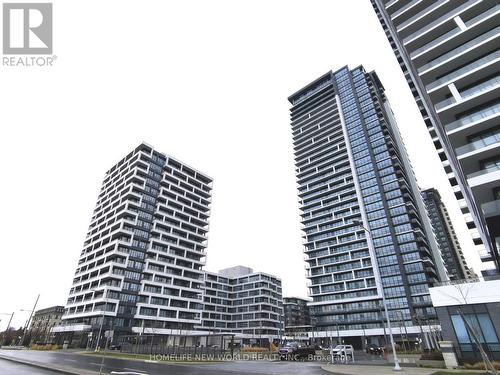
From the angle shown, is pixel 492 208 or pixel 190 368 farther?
pixel 492 208

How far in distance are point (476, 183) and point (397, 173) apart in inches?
2829

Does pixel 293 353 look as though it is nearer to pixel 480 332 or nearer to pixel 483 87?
pixel 480 332

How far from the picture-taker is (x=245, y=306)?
12238cm

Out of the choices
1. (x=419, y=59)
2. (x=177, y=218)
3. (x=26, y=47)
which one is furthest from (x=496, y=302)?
(x=177, y=218)

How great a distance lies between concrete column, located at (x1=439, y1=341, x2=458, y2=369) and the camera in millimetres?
23625

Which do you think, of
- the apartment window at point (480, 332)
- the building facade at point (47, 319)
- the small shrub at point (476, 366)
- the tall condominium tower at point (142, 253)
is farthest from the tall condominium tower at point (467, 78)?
the building facade at point (47, 319)

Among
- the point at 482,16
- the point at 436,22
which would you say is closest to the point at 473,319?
the point at 482,16

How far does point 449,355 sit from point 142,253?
3061 inches

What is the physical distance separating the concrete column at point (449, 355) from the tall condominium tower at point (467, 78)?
40.4ft

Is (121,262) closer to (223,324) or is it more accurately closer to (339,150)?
(223,324)

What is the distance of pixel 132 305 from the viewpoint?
77562mm

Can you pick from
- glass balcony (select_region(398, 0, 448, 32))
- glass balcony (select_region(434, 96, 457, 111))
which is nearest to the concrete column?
glass balcony (select_region(434, 96, 457, 111))

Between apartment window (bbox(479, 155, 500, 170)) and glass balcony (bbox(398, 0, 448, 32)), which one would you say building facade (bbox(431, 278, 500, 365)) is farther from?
glass balcony (bbox(398, 0, 448, 32))

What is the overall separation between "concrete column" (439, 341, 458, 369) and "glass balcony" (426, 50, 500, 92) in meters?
30.4
